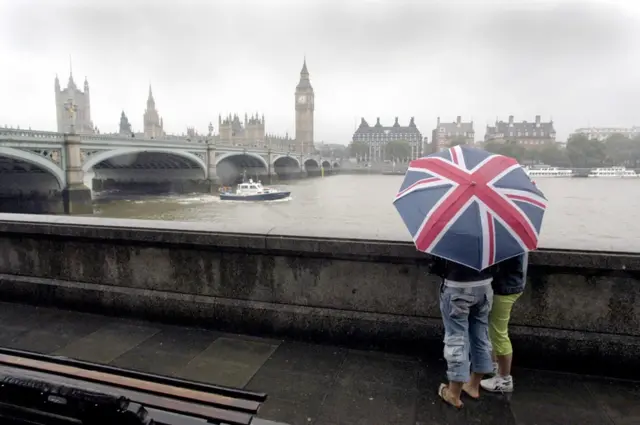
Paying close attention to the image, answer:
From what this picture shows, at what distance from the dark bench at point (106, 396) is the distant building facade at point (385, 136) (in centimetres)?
15602

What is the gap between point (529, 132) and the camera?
439 feet

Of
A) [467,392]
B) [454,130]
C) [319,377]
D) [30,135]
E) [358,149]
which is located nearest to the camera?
[467,392]

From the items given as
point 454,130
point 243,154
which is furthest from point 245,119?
point 243,154

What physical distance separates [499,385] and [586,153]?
10860 centimetres

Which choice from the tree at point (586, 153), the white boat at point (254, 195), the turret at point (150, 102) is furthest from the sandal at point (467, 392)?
the turret at point (150, 102)

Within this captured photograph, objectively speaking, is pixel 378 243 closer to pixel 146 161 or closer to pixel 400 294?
pixel 400 294

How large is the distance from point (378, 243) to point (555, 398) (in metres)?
1.39

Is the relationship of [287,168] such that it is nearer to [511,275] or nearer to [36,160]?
[36,160]

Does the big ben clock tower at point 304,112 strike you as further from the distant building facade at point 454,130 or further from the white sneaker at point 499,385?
the white sneaker at point 499,385

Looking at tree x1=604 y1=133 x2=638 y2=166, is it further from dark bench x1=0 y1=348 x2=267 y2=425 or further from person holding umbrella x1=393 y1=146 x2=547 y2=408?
dark bench x1=0 y1=348 x2=267 y2=425

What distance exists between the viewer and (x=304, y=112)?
454 feet

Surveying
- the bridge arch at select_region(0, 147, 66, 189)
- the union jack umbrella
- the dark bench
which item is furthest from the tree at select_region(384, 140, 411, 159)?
the dark bench

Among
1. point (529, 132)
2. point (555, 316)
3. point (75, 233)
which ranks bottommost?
point (555, 316)

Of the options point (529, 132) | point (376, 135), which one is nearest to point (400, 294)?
point (529, 132)
